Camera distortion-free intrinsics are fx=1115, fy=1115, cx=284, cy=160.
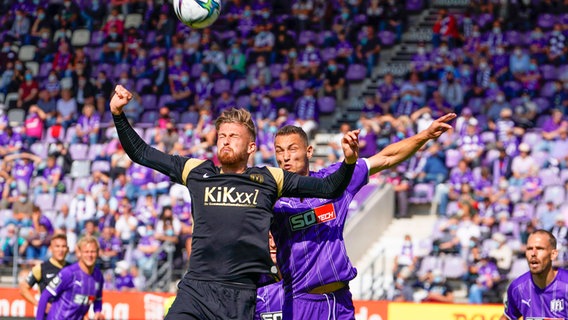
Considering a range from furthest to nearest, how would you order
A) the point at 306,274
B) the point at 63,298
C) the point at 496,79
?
the point at 496,79, the point at 63,298, the point at 306,274

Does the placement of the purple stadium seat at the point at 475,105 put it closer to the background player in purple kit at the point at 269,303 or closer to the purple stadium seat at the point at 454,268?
the purple stadium seat at the point at 454,268

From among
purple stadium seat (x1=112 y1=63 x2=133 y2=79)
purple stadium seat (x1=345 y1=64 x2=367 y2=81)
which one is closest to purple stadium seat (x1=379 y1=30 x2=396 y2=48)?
purple stadium seat (x1=345 y1=64 x2=367 y2=81)

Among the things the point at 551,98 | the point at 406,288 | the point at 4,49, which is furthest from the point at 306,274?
the point at 4,49

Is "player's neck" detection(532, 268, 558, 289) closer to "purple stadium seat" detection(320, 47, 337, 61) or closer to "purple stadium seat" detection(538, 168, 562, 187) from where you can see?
"purple stadium seat" detection(538, 168, 562, 187)

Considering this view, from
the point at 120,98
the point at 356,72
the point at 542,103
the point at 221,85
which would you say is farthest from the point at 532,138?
the point at 120,98

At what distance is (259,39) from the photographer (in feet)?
83.6

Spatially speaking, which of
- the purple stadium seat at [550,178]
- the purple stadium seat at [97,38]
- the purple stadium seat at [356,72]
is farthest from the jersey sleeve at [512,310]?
the purple stadium seat at [97,38]

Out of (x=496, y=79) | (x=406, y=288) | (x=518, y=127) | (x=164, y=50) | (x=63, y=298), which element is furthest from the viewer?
(x=164, y=50)

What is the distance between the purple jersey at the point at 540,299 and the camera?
31.7 feet

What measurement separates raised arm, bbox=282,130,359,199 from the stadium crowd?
9.59m

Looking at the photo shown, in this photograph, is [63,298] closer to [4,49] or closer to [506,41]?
[506,41]

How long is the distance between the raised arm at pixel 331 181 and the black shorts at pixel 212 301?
2.23ft

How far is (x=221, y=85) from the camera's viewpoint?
25.0 meters

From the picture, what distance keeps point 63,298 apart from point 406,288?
6962 millimetres
